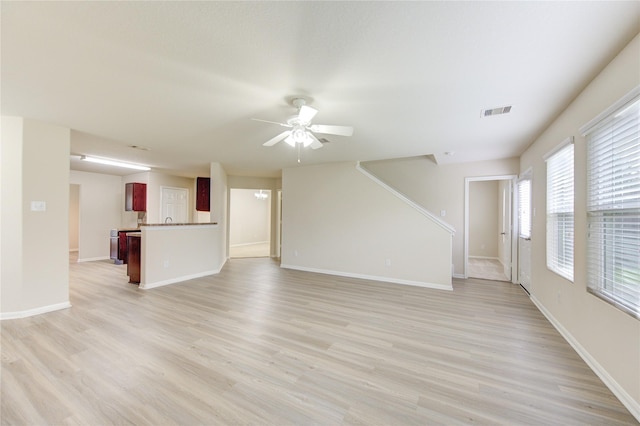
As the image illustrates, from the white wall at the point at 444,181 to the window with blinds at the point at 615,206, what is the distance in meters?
2.98

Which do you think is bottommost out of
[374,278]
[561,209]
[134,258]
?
[374,278]

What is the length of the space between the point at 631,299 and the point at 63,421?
3696 millimetres

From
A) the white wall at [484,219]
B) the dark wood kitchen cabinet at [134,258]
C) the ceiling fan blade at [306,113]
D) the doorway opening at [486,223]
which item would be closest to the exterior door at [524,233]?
the doorway opening at [486,223]

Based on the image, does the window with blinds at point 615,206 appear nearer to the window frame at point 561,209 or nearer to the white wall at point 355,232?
the window frame at point 561,209

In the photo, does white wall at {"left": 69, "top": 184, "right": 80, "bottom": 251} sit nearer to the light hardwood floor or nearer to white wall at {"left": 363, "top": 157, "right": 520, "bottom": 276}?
the light hardwood floor

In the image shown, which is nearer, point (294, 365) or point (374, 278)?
point (294, 365)

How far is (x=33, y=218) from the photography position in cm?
308

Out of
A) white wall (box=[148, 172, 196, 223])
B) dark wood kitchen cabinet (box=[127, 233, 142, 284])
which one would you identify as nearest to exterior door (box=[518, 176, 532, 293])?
dark wood kitchen cabinet (box=[127, 233, 142, 284])

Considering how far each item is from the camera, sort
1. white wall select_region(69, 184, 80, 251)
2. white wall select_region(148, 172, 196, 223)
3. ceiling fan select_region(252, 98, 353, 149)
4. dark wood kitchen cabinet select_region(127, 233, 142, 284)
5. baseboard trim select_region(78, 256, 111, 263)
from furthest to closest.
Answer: white wall select_region(69, 184, 80, 251) → white wall select_region(148, 172, 196, 223) → baseboard trim select_region(78, 256, 111, 263) → dark wood kitchen cabinet select_region(127, 233, 142, 284) → ceiling fan select_region(252, 98, 353, 149)

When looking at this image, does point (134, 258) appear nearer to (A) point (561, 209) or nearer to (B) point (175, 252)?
(B) point (175, 252)

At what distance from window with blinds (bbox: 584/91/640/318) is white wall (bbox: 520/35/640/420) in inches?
4.2

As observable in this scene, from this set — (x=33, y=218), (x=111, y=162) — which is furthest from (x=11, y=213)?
(x=111, y=162)

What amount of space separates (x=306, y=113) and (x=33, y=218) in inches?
144

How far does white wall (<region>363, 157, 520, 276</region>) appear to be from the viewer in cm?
501
